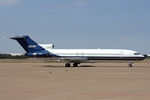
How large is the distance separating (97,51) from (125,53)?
4.46 meters

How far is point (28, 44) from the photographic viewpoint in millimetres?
49156

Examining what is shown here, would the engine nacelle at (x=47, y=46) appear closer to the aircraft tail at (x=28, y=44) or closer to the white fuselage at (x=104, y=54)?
the aircraft tail at (x=28, y=44)

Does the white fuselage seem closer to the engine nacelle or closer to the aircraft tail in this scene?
the engine nacelle

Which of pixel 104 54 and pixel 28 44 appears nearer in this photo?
pixel 104 54

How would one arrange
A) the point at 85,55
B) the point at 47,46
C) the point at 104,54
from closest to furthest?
the point at 104,54, the point at 85,55, the point at 47,46

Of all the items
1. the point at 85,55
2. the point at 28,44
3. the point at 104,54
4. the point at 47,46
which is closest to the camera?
the point at 104,54

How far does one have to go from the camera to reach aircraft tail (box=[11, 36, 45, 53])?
48.8 meters

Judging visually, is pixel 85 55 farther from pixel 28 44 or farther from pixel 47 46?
pixel 28 44

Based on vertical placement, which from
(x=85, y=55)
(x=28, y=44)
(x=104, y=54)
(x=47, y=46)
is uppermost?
(x=28, y=44)

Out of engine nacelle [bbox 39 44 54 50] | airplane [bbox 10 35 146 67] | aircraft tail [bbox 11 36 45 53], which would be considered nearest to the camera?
airplane [bbox 10 35 146 67]

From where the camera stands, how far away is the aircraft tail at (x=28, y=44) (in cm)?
4878

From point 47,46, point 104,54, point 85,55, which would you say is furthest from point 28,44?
point 104,54

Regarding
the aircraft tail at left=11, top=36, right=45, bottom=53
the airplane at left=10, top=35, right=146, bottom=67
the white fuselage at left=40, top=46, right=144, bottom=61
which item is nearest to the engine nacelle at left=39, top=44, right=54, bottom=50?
the airplane at left=10, top=35, right=146, bottom=67
